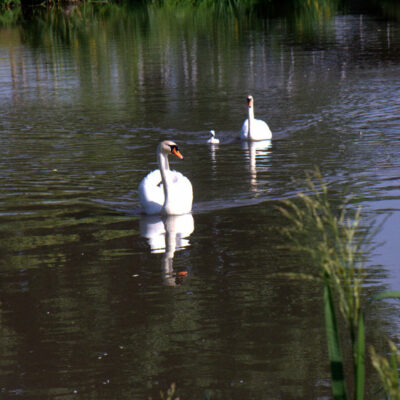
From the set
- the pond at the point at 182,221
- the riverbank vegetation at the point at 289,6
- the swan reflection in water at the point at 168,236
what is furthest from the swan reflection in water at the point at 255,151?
the riverbank vegetation at the point at 289,6

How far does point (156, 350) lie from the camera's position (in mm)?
6094

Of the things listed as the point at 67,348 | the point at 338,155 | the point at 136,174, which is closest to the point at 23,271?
the point at 67,348

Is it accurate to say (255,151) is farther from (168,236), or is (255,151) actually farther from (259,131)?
(168,236)

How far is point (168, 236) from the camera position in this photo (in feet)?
31.1

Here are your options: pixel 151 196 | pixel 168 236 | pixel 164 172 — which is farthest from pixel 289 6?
pixel 168 236

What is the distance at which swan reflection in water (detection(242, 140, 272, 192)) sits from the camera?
1282 centimetres

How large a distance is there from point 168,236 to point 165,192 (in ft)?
3.18

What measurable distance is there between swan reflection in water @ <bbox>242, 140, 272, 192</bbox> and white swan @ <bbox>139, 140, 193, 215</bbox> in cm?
182

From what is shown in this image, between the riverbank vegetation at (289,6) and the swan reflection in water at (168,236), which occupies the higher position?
the riverbank vegetation at (289,6)

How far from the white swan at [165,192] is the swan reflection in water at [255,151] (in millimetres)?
1816

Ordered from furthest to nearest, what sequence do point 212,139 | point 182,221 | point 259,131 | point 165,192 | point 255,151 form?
point 259,131 → point 212,139 → point 255,151 → point 165,192 → point 182,221

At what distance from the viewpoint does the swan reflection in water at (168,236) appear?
7930 millimetres

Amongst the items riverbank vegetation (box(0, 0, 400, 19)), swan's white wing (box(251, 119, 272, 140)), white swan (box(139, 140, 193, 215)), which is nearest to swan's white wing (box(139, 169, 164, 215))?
white swan (box(139, 140, 193, 215))

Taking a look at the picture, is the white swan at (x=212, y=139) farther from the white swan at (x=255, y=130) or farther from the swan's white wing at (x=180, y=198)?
the swan's white wing at (x=180, y=198)
